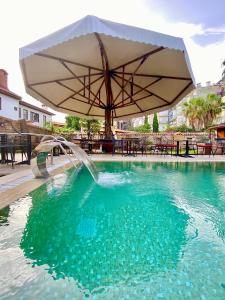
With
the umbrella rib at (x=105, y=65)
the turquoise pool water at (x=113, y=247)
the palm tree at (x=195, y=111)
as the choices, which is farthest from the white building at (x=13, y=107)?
the palm tree at (x=195, y=111)

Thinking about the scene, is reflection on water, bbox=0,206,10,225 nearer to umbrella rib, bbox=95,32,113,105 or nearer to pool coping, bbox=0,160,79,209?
pool coping, bbox=0,160,79,209

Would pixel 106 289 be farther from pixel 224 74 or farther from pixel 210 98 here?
pixel 210 98

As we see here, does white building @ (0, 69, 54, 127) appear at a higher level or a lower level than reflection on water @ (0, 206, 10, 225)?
higher

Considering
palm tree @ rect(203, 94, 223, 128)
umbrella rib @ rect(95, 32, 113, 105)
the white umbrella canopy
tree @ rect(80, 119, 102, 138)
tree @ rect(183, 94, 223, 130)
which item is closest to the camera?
the white umbrella canopy

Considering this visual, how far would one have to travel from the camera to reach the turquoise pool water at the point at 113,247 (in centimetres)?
181

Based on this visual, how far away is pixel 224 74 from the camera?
84.4 feet

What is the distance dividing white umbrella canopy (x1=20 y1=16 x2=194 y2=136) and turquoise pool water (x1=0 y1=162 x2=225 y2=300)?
15.4 feet

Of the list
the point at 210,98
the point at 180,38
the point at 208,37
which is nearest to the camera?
the point at 180,38

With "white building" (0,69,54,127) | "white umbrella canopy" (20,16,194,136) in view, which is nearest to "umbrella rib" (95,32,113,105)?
"white umbrella canopy" (20,16,194,136)

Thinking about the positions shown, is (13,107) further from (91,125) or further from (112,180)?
(112,180)

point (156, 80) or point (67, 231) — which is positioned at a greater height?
point (156, 80)

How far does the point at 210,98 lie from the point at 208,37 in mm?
27126

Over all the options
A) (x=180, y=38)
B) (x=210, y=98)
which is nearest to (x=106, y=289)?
(x=180, y=38)

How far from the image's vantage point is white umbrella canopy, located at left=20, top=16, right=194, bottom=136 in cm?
712
